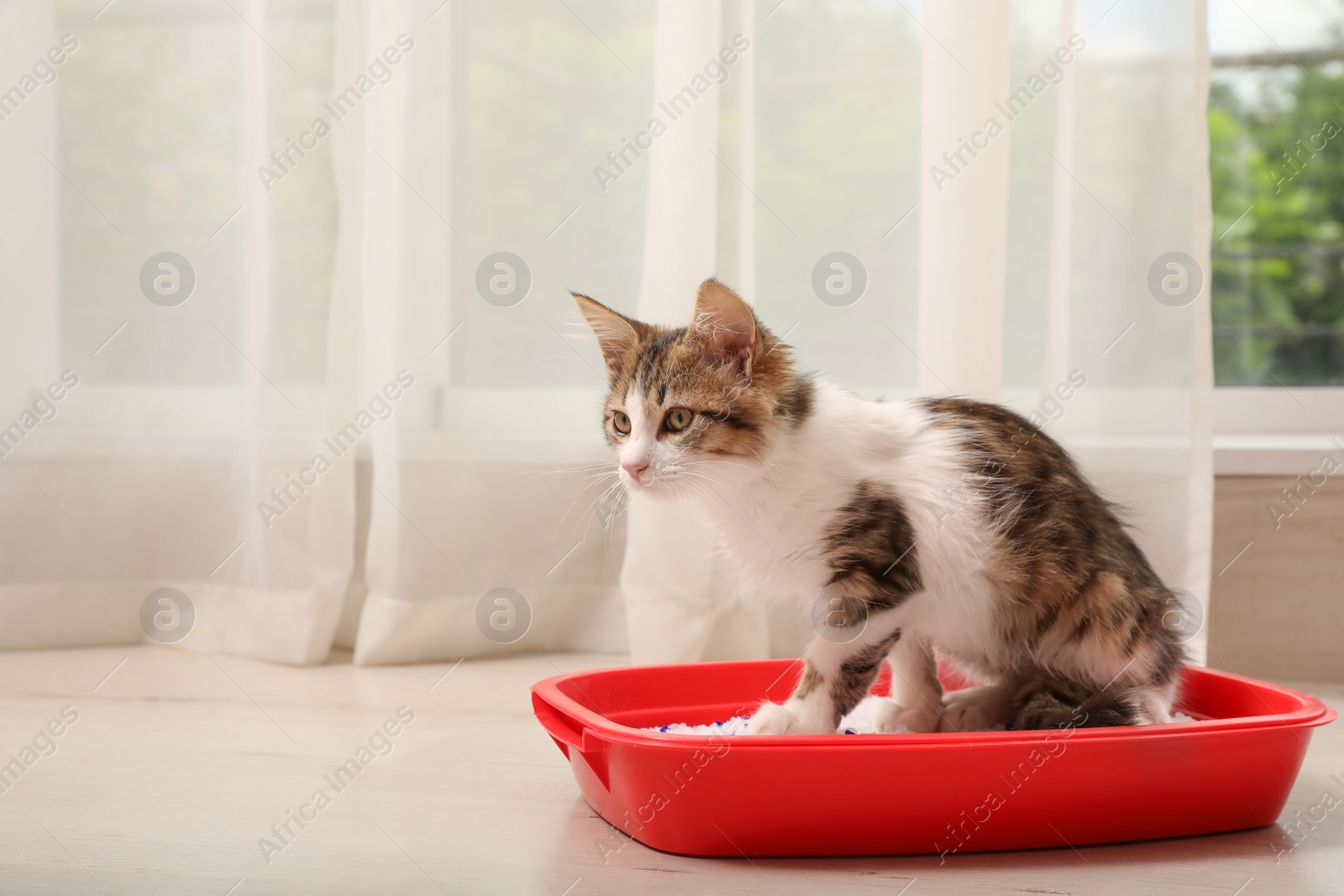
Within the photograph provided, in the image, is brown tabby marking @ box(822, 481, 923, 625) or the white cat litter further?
the white cat litter

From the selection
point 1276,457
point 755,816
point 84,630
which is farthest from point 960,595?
point 84,630

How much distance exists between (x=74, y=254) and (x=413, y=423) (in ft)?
2.63

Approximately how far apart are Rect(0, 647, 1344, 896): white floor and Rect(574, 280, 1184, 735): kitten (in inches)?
7.3

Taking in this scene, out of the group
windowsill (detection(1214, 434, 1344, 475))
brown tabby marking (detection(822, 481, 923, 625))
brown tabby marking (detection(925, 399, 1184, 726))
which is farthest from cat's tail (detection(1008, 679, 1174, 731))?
windowsill (detection(1214, 434, 1344, 475))

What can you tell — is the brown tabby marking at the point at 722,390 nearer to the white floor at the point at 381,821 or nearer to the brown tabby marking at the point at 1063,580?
the brown tabby marking at the point at 1063,580

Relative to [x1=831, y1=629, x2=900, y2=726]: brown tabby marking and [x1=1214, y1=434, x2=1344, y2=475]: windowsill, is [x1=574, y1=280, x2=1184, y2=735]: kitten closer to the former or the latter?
[x1=831, y1=629, x2=900, y2=726]: brown tabby marking

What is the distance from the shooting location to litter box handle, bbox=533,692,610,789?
1.14 meters

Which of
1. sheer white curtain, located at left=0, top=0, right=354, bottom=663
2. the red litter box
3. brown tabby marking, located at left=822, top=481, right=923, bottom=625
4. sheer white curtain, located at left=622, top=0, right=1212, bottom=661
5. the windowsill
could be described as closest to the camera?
the red litter box

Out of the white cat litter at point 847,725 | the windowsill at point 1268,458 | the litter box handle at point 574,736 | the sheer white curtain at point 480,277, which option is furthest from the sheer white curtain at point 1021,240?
the litter box handle at point 574,736

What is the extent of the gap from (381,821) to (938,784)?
0.63 metres

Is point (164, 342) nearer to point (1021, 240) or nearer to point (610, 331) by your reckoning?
point (610, 331)

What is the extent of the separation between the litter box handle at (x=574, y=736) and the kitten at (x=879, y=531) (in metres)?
0.18

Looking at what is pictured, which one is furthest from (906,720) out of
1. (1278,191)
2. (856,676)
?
(1278,191)

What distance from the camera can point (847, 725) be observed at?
1418mm
